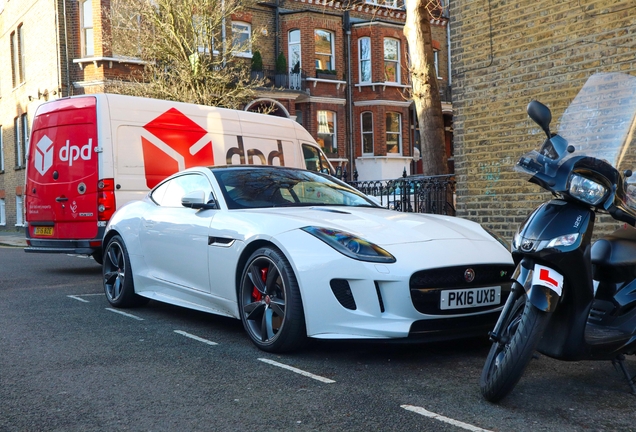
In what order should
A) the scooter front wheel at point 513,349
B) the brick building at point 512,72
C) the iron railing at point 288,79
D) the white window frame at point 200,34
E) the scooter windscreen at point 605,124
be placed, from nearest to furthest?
the scooter front wheel at point 513,349 < the scooter windscreen at point 605,124 < the brick building at point 512,72 < the white window frame at point 200,34 < the iron railing at point 288,79

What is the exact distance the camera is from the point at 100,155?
10102mm

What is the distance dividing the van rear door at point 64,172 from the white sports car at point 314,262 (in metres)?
4.05

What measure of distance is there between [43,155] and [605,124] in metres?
9.02

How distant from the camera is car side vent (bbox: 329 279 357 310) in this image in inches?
180

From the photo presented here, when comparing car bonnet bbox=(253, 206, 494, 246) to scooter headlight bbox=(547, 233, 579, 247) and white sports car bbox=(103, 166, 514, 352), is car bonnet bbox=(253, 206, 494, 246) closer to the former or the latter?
white sports car bbox=(103, 166, 514, 352)

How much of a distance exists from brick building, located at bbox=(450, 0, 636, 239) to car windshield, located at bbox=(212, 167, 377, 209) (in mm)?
3805

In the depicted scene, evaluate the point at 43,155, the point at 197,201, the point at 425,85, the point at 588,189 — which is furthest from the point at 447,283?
the point at 425,85

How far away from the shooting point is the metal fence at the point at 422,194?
487 inches

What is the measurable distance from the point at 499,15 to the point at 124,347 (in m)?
7.08

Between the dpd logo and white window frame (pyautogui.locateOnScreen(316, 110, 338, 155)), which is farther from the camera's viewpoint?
white window frame (pyautogui.locateOnScreen(316, 110, 338, 155))

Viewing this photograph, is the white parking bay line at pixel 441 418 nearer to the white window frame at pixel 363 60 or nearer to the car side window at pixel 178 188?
the car side window at pixel 178 188

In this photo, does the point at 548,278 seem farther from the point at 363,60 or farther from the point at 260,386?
the point at 363,60

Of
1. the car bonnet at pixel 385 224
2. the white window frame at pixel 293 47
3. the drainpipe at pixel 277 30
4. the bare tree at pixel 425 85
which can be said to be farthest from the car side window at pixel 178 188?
the white window frame at pixel 293 47

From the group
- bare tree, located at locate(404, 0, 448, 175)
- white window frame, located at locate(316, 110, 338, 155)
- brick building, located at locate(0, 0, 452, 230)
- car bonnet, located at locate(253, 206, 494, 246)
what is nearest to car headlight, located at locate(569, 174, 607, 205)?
car bonnet, located at locate(253, 206, 494, 246)
